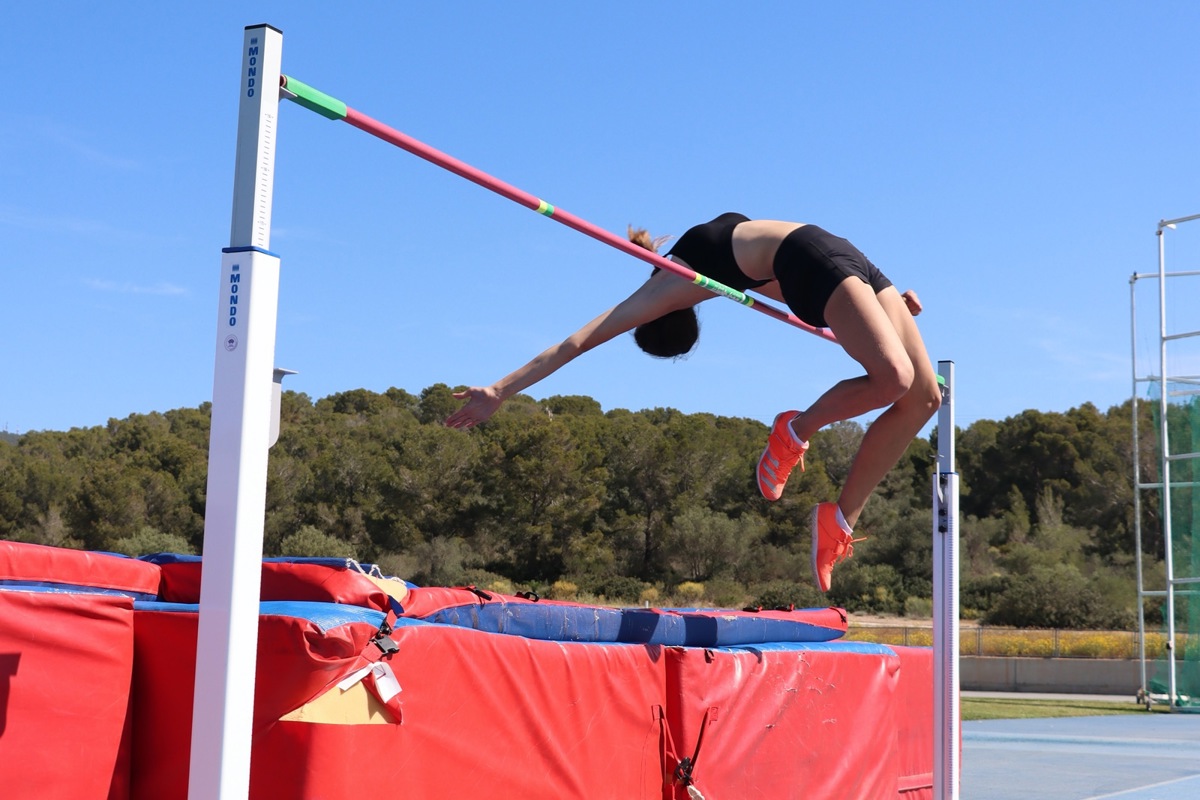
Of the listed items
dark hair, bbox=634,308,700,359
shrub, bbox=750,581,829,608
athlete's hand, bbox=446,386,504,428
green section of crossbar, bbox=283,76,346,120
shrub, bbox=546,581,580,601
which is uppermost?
green section of crossbar, bbox=283,76,346,120

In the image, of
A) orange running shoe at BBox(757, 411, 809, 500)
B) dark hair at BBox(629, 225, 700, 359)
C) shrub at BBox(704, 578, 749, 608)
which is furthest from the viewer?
shrub at BBox(704, 578, 749, 608)

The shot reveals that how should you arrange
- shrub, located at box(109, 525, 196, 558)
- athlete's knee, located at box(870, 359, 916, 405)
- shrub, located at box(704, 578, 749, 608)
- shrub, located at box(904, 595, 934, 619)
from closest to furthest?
athlete's knee, located at box(870, 359, 916, 405) < shrub, located at box(904, 595, 934, 619) < shrub, located at box(109, 525, 196, 558) < shrub, located at box(704, 578, 749, 608)

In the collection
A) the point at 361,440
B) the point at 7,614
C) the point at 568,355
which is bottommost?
the point at 7,614

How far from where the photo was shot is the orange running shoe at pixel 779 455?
339cm

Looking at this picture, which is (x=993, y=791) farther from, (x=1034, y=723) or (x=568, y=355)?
(x=1034, y=723)

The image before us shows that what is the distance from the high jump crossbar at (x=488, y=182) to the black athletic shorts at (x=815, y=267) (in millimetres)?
212

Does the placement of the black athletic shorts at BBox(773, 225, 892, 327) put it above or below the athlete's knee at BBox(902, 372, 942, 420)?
A: above

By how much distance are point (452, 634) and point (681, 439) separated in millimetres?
34793

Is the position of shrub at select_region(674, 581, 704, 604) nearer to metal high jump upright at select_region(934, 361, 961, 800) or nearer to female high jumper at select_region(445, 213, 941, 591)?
metal high jump upright at select_region(934, 361, 961, 800)

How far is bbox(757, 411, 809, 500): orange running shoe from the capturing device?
3389 millimetres

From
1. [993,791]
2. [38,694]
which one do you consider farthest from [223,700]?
[993,791]

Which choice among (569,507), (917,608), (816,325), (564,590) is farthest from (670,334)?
(569,507)

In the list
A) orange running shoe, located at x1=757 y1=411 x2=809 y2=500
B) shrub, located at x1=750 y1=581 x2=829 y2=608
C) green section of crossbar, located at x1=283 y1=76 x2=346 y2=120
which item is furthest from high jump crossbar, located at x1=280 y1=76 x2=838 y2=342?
shrub, located at x1=750 y1=581 x2=829 y2=608

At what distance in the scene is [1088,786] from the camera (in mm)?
5477
